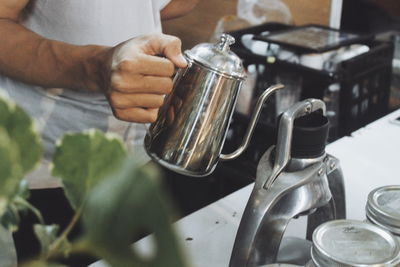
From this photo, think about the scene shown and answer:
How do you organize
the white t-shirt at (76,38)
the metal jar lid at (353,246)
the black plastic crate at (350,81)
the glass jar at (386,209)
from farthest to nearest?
Result: the black plastic crate at (350,81)
the white t-shirt at (76,38)
the glass jar at (386,209)
the metal jar lid at (353,246)

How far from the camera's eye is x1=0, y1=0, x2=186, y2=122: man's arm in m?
0.98

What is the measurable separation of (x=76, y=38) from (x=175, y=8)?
47 cm

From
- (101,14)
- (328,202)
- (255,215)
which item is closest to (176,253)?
(255,215)

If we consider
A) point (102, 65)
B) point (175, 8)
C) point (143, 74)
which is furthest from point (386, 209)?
point (175, 8)

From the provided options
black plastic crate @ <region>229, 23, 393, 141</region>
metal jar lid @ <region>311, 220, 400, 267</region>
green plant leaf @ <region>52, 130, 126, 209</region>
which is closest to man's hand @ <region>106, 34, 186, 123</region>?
metal jar lid @ <region>311, 220, 400, 267</region>

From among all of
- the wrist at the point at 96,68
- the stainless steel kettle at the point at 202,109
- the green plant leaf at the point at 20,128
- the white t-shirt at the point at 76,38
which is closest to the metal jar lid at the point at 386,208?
the stainless steel kettle at the point at 202,109

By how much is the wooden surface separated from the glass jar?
1524 millimetres

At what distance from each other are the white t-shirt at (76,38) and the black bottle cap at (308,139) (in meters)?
0.74

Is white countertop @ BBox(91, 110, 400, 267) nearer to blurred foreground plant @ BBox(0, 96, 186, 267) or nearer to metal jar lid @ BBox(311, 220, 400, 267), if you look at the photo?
metal jar lid @ BBox(311, 220, 400, 267)

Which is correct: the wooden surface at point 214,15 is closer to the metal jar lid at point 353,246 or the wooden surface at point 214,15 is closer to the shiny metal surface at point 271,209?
the shiny metal surface at point 271,209

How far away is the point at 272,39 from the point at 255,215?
4.86ft

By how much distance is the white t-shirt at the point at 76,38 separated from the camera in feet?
4.74

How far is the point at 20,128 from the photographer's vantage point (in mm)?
289

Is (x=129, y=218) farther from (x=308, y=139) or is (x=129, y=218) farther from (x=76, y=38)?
(x=76, y=38)
